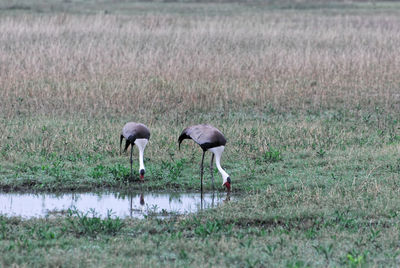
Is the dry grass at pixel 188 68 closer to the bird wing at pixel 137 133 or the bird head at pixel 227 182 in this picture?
the bird wing at pixel 137 133

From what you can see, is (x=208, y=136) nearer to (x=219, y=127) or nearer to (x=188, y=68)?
(x=219, y=127)

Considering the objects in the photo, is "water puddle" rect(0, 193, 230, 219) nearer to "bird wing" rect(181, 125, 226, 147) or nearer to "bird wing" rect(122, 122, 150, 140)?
"bird wing" rect(181, 125, 226, 147)

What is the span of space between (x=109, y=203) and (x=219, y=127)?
147 inches

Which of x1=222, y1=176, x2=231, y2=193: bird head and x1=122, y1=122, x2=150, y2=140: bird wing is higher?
x1=122, y1=122, x2=150, y2=140: bird wing

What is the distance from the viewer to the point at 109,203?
7867 millimetres

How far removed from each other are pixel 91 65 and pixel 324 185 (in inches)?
311

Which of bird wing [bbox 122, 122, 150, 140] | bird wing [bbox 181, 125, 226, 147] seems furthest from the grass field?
bird wing [bbox 181, 125, 226, 147]

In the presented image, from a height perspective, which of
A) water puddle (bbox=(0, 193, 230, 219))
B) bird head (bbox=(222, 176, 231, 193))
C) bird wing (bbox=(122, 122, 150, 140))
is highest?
bird wing (bbox=(122, 122, 150, 140))

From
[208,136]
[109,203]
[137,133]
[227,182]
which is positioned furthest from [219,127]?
[109,203]

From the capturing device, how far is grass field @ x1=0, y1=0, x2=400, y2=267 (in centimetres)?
595

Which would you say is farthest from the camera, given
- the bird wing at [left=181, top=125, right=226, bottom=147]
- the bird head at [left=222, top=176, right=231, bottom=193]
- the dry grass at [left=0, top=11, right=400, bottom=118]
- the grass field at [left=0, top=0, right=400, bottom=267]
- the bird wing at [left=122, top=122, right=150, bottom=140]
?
the dry grass at [left=0, top=11, right=400, bottom=118]

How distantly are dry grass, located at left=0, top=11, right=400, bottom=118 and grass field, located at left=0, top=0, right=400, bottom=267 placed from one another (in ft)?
0.16

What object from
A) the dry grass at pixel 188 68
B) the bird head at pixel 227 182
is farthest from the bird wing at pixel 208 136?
the dry grass at pixel 188 68

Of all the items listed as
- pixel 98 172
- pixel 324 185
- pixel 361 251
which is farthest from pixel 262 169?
pixel 361 251
